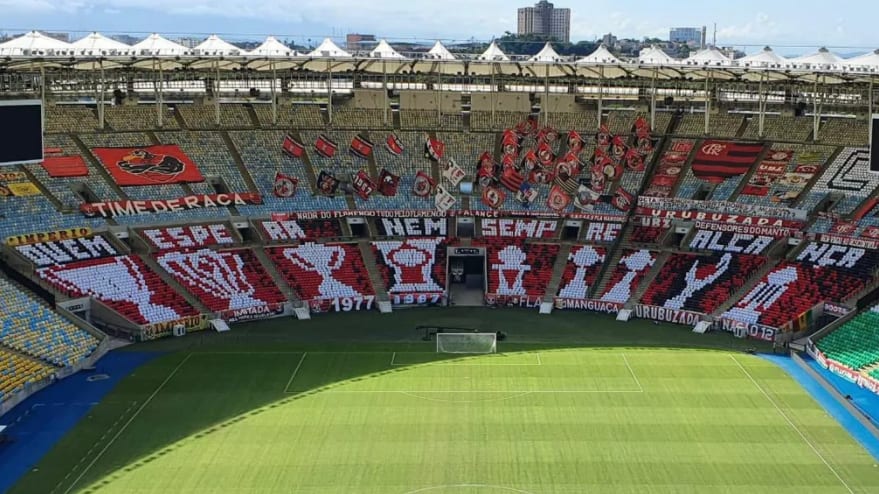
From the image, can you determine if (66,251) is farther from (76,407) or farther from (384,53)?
(384,53)

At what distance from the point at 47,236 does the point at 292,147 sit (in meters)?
18.8

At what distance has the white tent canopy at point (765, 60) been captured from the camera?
5838cm

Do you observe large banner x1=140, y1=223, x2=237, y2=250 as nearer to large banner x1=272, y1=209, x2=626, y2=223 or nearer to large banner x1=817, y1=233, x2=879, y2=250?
large banner x1=272, y1=209, x2=626, y2=223

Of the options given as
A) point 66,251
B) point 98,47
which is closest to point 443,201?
point 98,47

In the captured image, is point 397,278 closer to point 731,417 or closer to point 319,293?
point 319,293

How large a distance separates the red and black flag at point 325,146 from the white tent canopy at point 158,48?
452 inches

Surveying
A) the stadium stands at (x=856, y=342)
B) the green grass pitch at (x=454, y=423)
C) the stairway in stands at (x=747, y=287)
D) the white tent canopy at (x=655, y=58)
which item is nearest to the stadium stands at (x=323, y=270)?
the green grass pitch at (x=454, y=423)

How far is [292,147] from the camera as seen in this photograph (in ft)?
233

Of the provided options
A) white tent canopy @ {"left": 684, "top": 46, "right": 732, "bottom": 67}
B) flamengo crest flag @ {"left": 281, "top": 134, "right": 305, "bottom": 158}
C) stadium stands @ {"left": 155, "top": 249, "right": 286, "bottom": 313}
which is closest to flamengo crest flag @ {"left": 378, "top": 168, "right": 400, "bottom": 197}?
flamengo crest flag @ {"left": 281, "top": 134, "right": 305, "bottom": 158}

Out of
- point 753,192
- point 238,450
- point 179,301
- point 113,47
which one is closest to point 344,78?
point 113,47

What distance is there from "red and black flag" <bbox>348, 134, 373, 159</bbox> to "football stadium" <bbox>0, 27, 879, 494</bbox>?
19 centimetres

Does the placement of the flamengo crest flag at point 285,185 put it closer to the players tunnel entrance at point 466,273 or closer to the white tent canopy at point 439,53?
the players tunnel entrance at point 466,273

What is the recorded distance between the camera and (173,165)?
67.5 metres

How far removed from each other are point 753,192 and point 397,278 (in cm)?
2382
